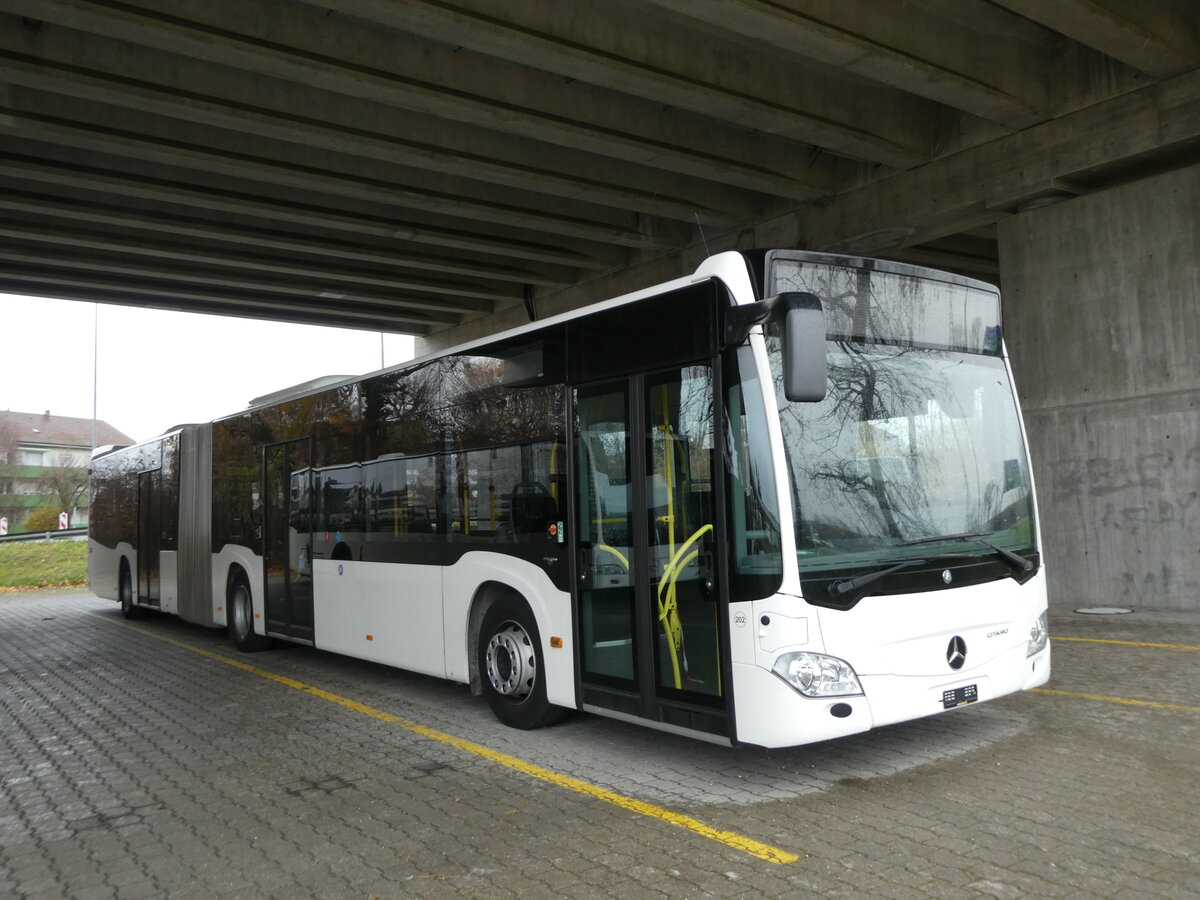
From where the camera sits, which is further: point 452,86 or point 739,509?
point 452,86

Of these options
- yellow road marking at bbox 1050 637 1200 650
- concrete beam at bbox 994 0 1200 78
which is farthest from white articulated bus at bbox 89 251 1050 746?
concrete beam at bbox 994 0 1200 78

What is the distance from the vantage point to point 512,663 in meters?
7.23

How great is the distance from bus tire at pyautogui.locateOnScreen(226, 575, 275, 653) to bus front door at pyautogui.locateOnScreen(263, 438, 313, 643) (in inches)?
28.7

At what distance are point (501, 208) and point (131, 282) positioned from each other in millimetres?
9138

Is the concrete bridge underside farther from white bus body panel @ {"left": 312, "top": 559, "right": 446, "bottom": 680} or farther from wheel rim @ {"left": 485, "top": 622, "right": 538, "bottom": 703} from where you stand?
wheel rim @ {"left": 485, "top": 622, "right": 538, "bottom": 703}

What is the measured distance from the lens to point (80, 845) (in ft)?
16.8

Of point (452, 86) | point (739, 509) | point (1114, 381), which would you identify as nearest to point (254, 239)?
point (452, 86)

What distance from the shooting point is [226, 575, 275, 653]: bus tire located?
39.6 ft

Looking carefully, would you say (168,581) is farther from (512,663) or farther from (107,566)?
(512,663)

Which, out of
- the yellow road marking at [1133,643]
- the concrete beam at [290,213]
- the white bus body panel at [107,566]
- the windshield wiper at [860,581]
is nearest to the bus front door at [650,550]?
the windshield wiper at [860,581]

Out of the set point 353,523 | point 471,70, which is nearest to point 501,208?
point 471,70

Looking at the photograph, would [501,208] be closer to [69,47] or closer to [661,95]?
[661,95]

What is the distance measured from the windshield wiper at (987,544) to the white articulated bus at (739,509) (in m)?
0.02

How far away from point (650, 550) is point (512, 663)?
183 centimetres
